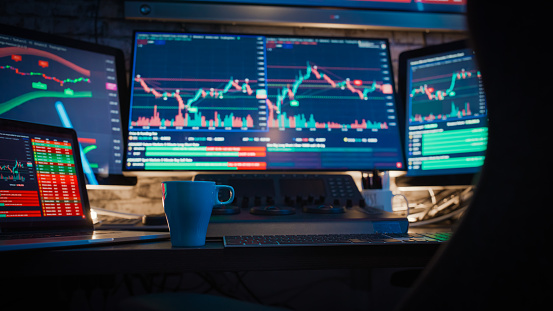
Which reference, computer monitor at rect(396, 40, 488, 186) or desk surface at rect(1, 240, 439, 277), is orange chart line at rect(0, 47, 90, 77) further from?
computer monitor at rect(396, 40, 488, 186)

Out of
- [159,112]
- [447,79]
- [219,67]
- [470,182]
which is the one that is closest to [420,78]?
[447,79]

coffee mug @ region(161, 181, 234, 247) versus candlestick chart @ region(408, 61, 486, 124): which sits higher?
candlestick chart @ region(408, 61, 486, 124)

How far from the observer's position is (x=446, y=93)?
4.13 feet

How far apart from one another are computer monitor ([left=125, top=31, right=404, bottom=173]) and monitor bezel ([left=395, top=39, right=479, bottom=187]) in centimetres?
5

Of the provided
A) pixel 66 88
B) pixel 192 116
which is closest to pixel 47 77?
pixel 66 88

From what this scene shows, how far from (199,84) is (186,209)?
2.36 ft

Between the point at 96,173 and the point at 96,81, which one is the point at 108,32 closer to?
the point at 96,81

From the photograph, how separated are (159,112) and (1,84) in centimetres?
43

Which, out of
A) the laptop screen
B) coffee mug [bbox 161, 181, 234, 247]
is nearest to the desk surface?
coffee mug [bbox 161, 181, 234, 247]

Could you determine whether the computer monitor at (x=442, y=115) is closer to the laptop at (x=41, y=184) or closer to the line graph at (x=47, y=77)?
the laptop at (x=41, y=184)

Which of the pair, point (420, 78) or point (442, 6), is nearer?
point (420, 78)

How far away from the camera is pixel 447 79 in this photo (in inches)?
49.9

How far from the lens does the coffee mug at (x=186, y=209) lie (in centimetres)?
58

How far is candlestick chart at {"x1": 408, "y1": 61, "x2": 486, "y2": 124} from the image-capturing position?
1.22m
